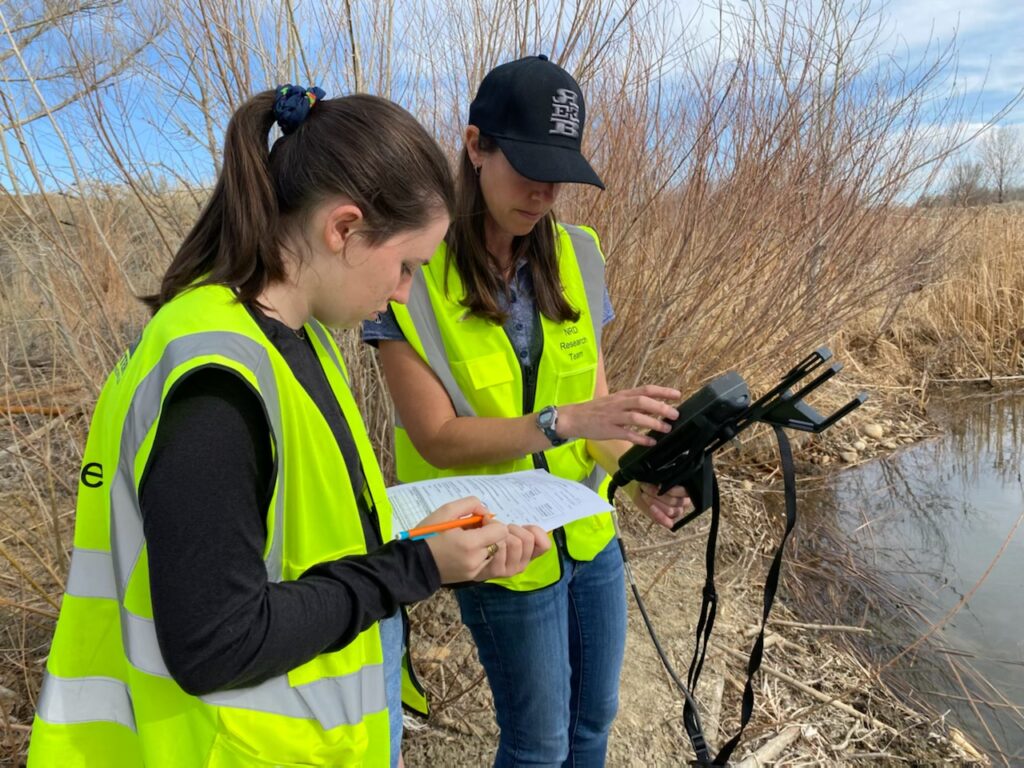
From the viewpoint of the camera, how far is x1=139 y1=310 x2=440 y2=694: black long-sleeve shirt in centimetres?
69

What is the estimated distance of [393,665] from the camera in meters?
1.11

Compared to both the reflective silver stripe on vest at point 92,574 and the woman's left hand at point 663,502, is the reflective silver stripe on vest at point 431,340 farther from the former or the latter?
the reflective silver stripe on vest at point 92,574

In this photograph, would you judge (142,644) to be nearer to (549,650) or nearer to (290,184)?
(290,184)

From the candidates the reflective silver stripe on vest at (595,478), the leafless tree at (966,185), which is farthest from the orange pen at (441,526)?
the leafless tree at (966,185)

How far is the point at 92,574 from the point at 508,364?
2.77 feet

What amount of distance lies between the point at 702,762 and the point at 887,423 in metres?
6.00

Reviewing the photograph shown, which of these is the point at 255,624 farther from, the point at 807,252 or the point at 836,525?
the point at 836,525

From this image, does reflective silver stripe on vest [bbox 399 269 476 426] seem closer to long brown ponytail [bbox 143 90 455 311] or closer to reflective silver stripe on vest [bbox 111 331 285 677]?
long brown ponytail [bbox 143 90 455 311]

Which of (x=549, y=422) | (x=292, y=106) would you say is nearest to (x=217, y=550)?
(x=292, y=106)

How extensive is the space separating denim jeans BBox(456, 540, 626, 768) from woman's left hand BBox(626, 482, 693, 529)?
14 cm

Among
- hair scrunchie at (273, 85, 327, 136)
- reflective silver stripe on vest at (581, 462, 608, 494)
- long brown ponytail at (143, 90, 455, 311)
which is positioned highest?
hair scrunchie at (273, 85, 327, 136)

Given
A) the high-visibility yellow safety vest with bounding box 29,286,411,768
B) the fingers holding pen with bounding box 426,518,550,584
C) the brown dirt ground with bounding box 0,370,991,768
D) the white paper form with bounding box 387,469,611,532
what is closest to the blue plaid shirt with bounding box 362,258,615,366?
the white paper form with bounding box 387,469,611,532

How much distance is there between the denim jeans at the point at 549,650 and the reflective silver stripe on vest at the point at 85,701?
0.69 meters

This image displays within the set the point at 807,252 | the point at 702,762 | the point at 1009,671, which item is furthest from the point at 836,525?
the point at 702,762
